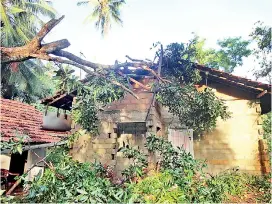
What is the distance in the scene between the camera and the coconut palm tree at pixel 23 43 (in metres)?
Result: 13.9

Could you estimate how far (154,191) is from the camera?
11.4 feet

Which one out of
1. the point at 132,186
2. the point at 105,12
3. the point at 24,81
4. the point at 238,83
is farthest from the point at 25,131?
the point at 105,12

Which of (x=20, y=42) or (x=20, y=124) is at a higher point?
(x=20, y=42)

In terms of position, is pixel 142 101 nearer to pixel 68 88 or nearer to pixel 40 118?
pixel 68 88

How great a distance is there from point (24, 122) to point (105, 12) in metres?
10.3

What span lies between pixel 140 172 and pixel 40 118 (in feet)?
29.8

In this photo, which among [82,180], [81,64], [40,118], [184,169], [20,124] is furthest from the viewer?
[40,118]

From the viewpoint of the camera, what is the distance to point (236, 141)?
7.84 metres

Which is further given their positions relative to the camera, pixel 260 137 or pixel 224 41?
pixel 224 41

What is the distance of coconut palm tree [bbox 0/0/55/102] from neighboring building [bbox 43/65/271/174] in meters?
7.69

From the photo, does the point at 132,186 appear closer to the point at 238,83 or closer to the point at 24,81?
the point at 238,83

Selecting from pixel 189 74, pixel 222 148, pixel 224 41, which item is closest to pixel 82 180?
pixel 189 74

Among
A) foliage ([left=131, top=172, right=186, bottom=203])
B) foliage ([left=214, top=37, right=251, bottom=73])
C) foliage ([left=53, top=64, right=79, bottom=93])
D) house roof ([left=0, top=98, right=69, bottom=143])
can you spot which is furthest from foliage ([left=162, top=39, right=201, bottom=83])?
foliage ([left=214, top=37, right=251, bottom=73])

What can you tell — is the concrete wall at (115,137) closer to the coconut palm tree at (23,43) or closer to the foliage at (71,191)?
the foliage at (71,191)
